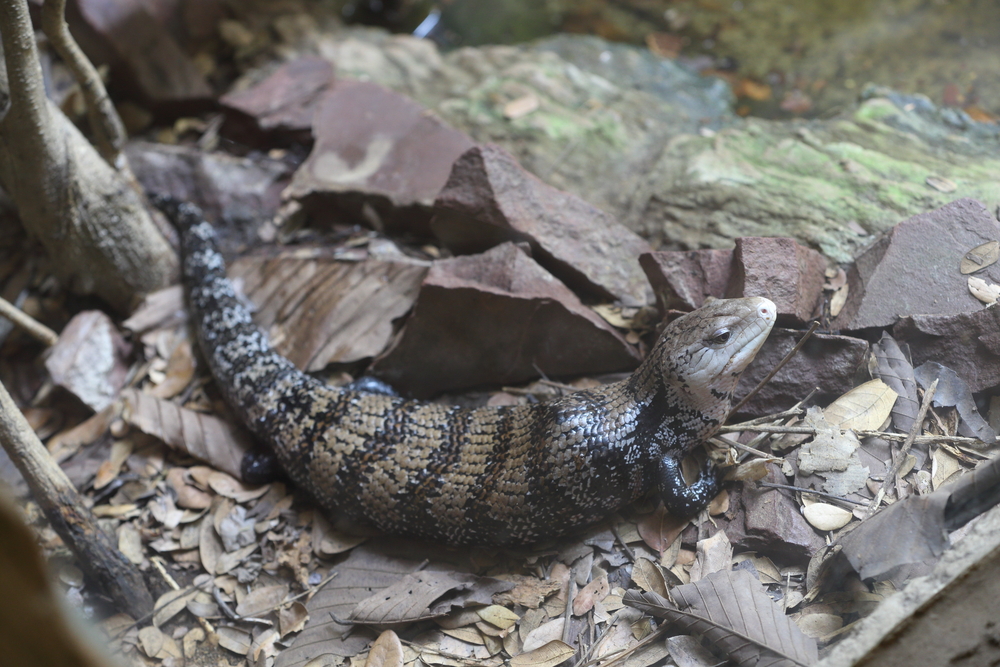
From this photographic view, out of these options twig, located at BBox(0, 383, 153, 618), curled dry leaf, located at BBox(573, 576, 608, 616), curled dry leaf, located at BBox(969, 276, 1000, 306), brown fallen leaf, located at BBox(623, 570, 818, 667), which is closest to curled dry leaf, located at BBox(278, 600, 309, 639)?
twig, located at BBox(0, 383, 153, 618)

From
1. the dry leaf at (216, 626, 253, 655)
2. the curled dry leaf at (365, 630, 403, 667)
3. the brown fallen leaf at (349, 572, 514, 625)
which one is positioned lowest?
the dry leaf at (216, 626, 253, 655)

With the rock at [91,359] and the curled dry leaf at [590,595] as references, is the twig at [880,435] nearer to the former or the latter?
the curled dry leaf at [590,595]

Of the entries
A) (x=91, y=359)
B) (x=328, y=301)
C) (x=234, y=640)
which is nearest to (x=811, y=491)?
(x=234, y=640)

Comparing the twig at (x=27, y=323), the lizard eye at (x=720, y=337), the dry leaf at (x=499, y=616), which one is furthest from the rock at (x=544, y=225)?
the twig at (x=27, y=323)

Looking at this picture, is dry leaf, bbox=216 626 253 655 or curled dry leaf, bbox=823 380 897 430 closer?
curled dry leaf, bbox=823 380 897 430

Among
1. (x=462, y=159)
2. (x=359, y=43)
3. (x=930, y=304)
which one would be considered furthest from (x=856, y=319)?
(x=359, y=43)

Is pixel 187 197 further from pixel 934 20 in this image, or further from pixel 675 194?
pixel 934 20

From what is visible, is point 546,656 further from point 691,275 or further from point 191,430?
point 191,430

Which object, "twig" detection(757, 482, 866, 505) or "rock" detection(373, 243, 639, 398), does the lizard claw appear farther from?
"rock" detection(373, 243, 639, 398)
